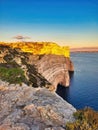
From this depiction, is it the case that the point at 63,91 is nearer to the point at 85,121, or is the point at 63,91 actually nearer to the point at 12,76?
the point at 12,76

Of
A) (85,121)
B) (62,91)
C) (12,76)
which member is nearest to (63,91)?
(62,91)

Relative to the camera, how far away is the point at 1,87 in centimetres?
3584

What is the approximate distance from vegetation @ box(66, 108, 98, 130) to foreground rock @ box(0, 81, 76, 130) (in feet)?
2.55

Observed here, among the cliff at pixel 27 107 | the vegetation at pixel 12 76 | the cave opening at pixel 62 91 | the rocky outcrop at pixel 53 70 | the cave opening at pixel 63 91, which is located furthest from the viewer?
the rocky outcrop at pixel 53 70

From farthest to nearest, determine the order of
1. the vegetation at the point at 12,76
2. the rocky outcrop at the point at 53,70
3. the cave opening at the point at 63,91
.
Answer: the rocky outcrop at the point at 53,70 → the cave opening at the point at 63,91 → the vegetation at the point at 12,76

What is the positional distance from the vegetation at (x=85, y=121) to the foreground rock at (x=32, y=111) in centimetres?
78

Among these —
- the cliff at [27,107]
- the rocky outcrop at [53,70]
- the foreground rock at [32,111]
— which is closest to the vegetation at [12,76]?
the cliff at [27,107]

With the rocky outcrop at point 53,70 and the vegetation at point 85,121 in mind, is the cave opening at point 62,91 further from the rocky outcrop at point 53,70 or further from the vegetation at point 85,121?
the vegetation at point 85,121

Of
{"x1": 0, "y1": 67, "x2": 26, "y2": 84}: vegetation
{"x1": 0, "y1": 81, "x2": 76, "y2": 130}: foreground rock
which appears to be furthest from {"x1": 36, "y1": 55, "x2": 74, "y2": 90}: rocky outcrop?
{"x1": 0, "y1": 81, "x2": 76, "y2": 130}: foreground rock

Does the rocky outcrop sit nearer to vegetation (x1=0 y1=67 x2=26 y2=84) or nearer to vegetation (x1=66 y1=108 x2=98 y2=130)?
vegetation (x1=0 y1=67 x2=26 y2=84)

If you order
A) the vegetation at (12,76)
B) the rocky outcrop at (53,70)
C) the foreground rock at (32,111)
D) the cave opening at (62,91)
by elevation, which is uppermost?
the vegetation at (12,76)

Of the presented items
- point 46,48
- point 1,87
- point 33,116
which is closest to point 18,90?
point 1,87

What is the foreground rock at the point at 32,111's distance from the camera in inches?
905

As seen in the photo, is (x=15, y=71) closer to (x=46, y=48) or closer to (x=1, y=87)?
(x=1, y=87)
